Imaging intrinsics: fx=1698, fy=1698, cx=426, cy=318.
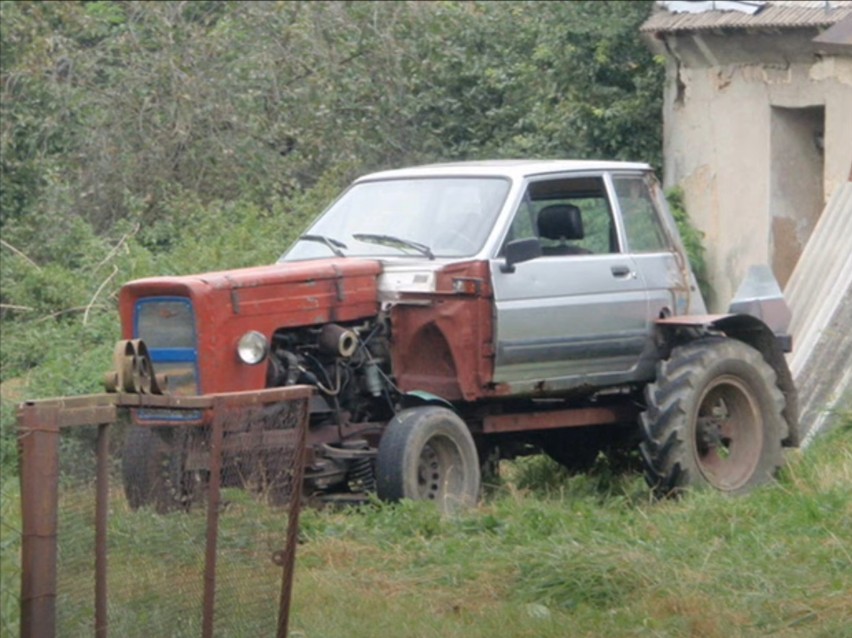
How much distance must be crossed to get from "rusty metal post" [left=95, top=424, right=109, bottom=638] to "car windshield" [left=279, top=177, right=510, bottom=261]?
169 inches

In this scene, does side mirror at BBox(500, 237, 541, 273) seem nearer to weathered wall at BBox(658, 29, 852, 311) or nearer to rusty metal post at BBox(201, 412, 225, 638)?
rusty metal post at BBox(201, 412, 225, 638)

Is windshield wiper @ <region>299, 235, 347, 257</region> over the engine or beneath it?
over

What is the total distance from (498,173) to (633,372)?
142cm

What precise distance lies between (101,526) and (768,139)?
9350 millimetres

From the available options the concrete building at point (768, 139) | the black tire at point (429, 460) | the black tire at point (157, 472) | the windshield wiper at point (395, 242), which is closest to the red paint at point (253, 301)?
the windshield wiper at point (395, 242)

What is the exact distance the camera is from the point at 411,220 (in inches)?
373

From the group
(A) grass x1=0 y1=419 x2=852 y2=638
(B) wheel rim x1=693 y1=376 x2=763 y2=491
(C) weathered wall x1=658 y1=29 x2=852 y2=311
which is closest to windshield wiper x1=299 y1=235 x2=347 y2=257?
(A) grass x1=0 y1=419 x2=852 y2=638

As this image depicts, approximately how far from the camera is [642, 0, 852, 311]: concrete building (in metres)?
12.6

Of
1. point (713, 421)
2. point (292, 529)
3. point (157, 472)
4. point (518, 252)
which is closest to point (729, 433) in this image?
point (713, 421)

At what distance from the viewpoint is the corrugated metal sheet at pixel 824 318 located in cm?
1116

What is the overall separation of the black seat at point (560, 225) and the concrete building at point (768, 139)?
2.47 m

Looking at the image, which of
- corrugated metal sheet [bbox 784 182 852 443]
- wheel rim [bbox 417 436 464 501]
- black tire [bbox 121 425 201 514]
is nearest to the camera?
black tire [bbox 121 425 201 514]

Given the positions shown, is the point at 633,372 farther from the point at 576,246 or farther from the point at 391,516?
the point at 391,516

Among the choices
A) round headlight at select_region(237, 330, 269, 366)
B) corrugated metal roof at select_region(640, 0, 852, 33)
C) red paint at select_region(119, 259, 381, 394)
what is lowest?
round headlight at select_region(237, 330, 269, 366)
